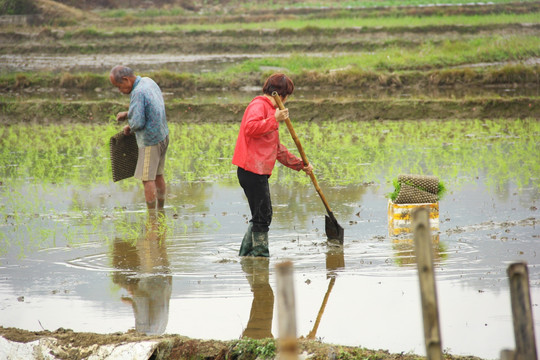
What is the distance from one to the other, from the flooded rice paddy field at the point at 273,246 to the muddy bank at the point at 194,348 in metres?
0.31

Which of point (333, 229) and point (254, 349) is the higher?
point (333, 229)

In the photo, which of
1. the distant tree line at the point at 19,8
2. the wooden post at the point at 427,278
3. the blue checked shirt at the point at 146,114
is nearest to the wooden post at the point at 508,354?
the wooden post at the point at 427,278

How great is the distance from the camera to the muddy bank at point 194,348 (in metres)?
3.52

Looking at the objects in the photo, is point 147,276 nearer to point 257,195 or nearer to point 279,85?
point 257,195

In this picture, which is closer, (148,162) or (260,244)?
(260,244)

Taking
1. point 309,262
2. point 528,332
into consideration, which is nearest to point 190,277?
point 309,262

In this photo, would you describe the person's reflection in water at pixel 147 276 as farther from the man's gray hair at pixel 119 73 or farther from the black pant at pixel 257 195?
the man's gray hair at pixel 119 73

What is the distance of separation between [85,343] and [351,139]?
7.86 m

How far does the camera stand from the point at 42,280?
205 inches

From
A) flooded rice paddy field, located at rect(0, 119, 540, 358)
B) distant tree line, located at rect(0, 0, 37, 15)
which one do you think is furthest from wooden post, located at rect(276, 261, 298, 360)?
distant tree line, located at rect(0, 0, 37, 15)

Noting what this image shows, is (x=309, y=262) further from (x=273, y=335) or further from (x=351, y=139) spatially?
(x=351, y=139)

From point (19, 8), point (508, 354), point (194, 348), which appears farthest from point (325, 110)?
point (19, 8)

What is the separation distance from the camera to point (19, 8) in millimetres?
31438

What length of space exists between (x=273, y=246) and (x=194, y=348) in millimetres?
2354
